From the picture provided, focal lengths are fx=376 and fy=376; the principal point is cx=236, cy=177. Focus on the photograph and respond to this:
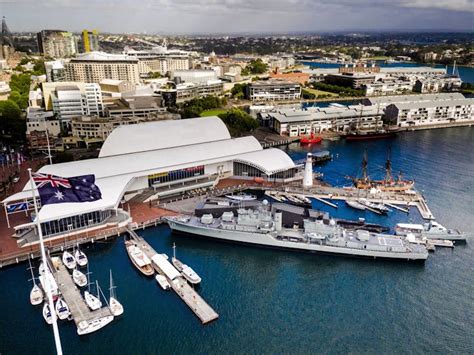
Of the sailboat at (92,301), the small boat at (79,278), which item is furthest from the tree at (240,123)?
the sailboat at (92,301)

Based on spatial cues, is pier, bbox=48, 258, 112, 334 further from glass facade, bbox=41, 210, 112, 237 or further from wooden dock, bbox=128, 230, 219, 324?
wooden dock, bbox=128, 230, 219, 324

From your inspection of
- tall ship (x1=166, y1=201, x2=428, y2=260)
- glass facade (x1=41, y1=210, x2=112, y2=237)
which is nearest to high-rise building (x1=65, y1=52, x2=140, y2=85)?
glass facade (x1=41, y1=210, x2=112, y2=237)

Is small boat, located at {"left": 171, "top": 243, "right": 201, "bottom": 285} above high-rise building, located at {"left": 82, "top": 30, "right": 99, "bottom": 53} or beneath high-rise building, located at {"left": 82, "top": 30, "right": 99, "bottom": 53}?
beneath

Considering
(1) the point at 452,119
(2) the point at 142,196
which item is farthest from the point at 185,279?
(1) the point at 452,119

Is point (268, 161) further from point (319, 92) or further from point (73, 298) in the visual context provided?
point (319, 92)

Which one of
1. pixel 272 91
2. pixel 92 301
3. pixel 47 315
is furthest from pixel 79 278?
pixel 272 91

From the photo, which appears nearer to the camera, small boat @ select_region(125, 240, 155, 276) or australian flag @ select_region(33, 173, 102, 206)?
australian flag @ select_region(33, 173, 102, 206)

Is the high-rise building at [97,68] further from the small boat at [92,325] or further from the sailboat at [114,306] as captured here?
the small boat at [92,325]
